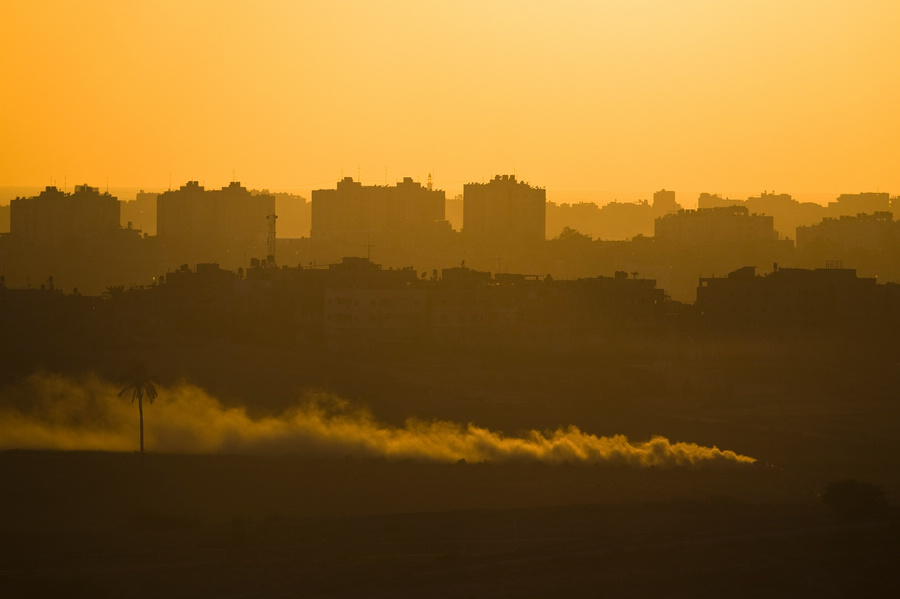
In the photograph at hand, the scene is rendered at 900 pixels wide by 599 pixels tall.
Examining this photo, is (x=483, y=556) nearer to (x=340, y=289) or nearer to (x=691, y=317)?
(x=340, y=289)

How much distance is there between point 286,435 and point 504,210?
100 meters

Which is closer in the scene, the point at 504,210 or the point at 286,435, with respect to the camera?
the point at 286,435

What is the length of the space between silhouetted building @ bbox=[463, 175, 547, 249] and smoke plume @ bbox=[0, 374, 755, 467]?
91.1 metres

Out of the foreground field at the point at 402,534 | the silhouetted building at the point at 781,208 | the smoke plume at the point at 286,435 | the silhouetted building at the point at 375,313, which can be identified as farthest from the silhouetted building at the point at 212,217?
the foreground field at the point at 402,534

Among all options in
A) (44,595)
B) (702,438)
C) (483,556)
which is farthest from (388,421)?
(44,595)

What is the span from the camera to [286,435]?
40094 millimetres

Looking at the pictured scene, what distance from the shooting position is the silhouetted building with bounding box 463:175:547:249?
137 metres

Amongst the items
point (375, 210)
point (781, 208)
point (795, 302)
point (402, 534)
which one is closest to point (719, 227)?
point (375, 210)

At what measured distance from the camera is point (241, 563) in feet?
87.0

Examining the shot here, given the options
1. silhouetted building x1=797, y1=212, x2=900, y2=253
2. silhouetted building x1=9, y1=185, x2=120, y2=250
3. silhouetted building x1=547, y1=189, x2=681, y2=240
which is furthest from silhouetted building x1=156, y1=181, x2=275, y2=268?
silhouetted building x1=547, y1=189, x2=681, y2=240

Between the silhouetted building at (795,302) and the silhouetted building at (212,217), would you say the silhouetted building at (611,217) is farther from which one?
the silhouetted building at (795,302)

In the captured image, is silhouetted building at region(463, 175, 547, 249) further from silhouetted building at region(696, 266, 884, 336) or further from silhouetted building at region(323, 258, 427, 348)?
silhouetted building at region(323, 258, 427, 348)

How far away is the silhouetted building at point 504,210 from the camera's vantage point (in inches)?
5412

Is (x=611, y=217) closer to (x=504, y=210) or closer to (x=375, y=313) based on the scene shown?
(x=504, y=210)
